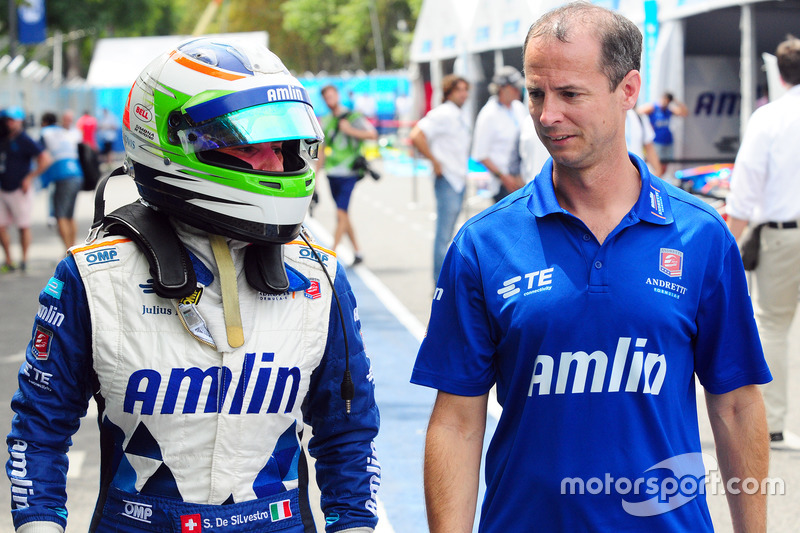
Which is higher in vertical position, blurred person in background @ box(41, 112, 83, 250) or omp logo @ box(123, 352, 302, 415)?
omp logo @ box(123, 352, 302, 415)

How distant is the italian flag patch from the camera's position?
7.56 feet

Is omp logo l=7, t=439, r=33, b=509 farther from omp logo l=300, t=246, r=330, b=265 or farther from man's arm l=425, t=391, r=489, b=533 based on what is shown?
man's arm l=425, t=391, r=489, b=533

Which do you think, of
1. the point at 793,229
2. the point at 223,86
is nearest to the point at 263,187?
the point at 223,86

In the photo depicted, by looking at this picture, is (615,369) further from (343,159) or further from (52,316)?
(343,159)

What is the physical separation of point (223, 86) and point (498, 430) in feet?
3.11

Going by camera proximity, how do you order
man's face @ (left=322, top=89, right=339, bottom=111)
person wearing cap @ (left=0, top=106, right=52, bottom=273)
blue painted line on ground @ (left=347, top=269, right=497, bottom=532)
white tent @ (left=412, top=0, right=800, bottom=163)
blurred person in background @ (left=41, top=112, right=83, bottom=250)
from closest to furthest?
1. blue painted line on ground @ (left=347, top=269, right=497, bottom=532)
2. man's face @ (left=322, top=89, right=339, bottom=111)
3. person wearing cap @ (left=0, top=106, right=52, bottom=273)
4. blurred person in background @ (left=41, top=112, right=83, bottom=250)
5. white tent @ (left=412, top=0, right=800, bottom=163)

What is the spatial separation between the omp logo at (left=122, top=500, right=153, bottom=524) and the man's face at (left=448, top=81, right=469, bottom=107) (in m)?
8.56

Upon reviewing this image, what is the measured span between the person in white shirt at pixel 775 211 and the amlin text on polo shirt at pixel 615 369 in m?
3.64

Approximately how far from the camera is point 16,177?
13.3m

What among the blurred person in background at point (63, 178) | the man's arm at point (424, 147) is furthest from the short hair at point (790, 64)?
the blurred person in background at point (63, 178)

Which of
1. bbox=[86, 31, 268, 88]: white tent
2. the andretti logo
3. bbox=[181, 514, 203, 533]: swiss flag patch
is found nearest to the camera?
bbox=[181, 514, 203, 533]: swiss flag patch

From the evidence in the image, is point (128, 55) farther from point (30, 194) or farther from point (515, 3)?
point (30, 194)

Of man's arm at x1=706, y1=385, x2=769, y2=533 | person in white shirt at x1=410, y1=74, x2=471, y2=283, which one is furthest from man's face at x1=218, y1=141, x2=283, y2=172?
person in white shirt at x1=410, y1=74, x2=471, y2=283

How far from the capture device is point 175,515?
7.33ft
